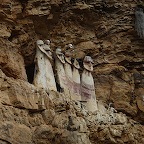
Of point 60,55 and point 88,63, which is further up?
point 60,55

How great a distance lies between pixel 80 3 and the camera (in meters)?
11.3

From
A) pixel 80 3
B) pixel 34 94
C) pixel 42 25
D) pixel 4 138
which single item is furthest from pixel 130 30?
pixel 4 138

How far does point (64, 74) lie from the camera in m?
10.1

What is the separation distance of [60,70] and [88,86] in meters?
0.74

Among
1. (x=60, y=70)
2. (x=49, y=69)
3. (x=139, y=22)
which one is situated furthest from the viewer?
(x=139, y=22)

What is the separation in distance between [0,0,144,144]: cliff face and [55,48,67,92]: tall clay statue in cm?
52

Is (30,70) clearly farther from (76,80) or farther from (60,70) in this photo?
(76,80)

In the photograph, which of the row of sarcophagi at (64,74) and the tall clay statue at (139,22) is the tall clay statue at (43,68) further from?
the tall clay statue at (139,22)

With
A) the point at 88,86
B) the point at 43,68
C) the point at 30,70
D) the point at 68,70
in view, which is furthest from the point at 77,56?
the point at 43,68

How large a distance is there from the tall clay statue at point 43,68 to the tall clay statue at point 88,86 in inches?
34.4

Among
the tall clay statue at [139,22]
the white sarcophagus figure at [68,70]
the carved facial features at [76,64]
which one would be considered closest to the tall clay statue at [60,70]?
the white sarcophagus figure at [68,70]

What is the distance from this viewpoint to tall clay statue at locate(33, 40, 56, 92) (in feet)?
30.9

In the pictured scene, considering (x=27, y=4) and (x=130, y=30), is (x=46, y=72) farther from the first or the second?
(x=130, y=30)

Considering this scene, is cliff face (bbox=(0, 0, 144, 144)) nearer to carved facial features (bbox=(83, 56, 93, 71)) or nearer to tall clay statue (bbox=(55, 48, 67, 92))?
carved facial features (bbox=(83, 56, 93, 71))
